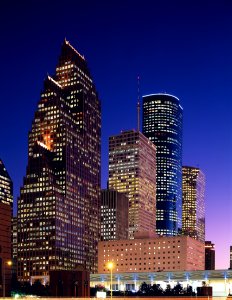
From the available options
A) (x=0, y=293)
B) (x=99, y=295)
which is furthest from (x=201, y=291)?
(x=0, y=293)

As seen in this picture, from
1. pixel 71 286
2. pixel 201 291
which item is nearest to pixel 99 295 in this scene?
pixel 71 286

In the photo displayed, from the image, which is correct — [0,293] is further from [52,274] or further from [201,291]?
[201,291]

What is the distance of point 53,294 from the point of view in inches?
5305

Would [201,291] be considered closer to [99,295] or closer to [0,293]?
[99,295]

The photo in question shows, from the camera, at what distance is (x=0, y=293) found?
178750 mm

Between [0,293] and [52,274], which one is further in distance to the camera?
[0,293]

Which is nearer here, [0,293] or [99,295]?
[99,295]

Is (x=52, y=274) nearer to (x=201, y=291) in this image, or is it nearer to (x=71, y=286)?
(x=71, y=286)

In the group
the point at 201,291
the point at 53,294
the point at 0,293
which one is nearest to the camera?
the point at 53,294

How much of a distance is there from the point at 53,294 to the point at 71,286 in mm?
4270

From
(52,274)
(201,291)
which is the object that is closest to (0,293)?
(52,274)

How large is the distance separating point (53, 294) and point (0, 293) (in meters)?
49.3

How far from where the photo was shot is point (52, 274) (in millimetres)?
138250

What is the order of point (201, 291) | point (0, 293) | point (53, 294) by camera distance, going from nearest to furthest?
point (53, 294) < point (201, 291) < point (0, 293)
